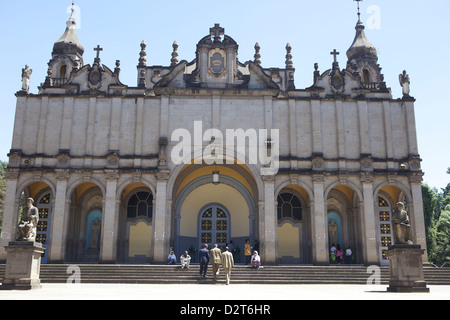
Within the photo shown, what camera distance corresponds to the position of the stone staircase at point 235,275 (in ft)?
69.4

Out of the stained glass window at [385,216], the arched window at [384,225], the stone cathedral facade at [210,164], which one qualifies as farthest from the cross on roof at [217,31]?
the stained glass window at [385,216]

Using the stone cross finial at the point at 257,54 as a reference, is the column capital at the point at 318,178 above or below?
below

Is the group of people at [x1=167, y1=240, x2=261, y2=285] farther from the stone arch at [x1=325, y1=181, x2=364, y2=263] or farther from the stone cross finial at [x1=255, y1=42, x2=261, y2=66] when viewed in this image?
the stone cross finial at [x1=255, y1=42, x2=261, y2=66]

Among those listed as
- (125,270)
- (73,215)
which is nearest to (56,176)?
(73,215)

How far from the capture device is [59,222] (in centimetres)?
2727

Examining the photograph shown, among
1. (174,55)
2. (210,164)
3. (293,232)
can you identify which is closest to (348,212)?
(293,232)

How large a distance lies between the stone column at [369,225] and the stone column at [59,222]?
58.4 ft

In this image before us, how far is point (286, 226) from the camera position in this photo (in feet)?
99.9

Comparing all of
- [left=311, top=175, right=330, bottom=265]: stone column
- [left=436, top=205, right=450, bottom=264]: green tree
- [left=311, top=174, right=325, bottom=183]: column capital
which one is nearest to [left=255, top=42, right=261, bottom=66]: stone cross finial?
[left=311, top=174, right=325, bottom=183]: column capital

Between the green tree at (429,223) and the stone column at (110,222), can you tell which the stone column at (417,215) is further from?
the stone column at (110,222)

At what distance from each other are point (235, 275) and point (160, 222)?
7.08 metres
